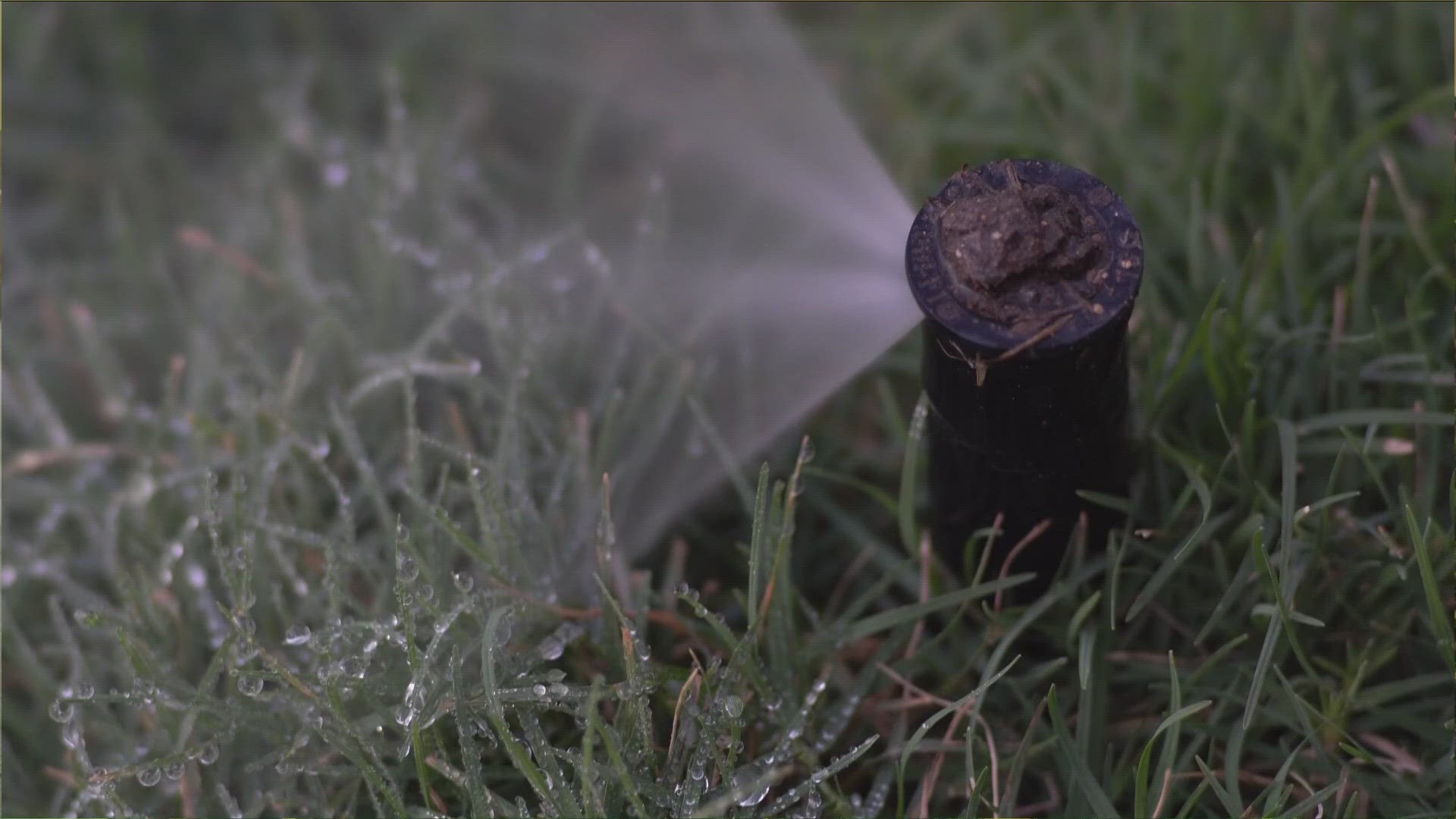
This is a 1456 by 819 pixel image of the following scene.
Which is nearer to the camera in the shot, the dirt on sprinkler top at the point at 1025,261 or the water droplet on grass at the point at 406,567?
the dirt on sprinkler top at the point at 1025,261

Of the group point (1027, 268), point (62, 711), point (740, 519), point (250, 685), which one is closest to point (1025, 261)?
point (1027, 268)

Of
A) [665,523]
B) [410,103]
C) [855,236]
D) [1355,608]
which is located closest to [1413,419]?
[1355,608]

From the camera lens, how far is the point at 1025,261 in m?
1.35

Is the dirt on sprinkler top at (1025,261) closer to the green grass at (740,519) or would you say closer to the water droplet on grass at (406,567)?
the green grass at (740,519)

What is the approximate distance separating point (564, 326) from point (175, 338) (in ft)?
2.75

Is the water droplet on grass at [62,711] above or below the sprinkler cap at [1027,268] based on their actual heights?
above

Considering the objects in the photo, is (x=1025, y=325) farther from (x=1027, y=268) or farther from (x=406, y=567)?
(x=406, y=567)

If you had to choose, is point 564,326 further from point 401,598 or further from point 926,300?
point 926,300

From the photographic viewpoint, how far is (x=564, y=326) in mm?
2066

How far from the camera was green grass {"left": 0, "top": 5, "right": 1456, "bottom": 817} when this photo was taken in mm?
1537

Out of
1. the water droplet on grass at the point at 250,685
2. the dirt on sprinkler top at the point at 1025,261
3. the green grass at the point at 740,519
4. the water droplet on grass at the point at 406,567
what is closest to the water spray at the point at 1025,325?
the dirt on sprinkler top at the point at 1025,261

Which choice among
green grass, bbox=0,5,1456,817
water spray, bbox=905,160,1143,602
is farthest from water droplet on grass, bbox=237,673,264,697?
water spray, bbox=905,160,1143,602

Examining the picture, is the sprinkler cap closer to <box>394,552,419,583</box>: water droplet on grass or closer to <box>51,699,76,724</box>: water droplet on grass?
<box>394,552,419,583</box>: water droplet on grass

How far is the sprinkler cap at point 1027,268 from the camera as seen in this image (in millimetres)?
1331
